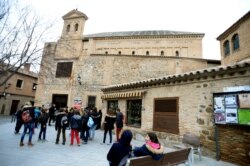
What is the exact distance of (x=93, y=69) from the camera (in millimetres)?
18766

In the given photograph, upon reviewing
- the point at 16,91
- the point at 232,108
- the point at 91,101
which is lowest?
the point at 232,108

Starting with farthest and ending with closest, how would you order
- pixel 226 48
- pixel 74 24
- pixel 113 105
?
pixel 74 24, pixel 226 48, pixel 113 105

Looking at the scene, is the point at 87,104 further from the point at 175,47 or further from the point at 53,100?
the point at 175,47

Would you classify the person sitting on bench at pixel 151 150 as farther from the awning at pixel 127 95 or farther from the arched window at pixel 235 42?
the arched window at pixel 235 42

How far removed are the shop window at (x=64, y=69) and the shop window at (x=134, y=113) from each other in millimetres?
10667

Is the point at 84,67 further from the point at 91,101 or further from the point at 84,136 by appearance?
the point at 84,136

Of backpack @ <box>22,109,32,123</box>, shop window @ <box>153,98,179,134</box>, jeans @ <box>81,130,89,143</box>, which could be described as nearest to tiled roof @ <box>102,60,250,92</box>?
shop window @ <box>153,98,179,134</box>

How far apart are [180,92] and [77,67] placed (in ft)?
44.6

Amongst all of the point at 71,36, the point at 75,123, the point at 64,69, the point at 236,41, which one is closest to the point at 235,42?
the point at 236,41

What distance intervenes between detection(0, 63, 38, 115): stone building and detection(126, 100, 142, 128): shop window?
18.7 m

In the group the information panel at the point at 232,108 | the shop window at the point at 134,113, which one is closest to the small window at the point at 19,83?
the shop window at the point at 134,113

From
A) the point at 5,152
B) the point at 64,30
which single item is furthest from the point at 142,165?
the point at 64,30

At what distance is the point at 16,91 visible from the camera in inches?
1055

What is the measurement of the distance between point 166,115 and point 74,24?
18126mm
